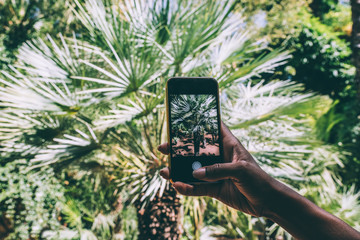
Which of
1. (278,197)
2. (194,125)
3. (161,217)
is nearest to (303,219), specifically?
(278,197)

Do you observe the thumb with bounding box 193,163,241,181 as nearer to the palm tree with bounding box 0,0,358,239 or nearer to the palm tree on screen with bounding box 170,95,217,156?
the palm tree on screen with bounding box 170,95,217,156

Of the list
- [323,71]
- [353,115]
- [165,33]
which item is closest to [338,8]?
[323,71]

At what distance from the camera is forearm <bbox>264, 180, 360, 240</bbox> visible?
2.31 ft

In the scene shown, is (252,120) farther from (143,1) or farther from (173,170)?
(143,1)

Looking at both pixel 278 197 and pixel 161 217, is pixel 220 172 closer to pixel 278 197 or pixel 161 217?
pixel 278 197

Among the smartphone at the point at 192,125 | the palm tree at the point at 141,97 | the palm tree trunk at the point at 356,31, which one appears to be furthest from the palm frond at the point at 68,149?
the palm tree trunk at the point at 356,31

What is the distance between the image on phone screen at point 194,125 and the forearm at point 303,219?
29 cm

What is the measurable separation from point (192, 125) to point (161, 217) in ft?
4.09

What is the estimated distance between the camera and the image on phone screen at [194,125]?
92 cm

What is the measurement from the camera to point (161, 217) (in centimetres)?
185

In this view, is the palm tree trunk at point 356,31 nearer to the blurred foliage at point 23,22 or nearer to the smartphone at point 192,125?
the smartphone at point 192,125

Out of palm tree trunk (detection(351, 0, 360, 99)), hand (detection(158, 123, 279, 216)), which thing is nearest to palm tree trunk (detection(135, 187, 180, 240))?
hand (detection(158, 123, 279, 216))

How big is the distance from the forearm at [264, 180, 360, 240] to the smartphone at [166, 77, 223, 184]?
27cm

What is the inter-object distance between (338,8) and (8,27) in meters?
9.19
